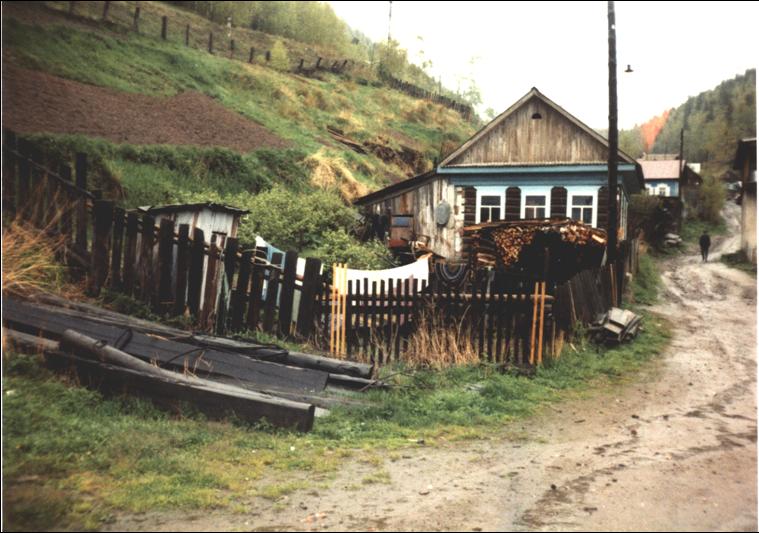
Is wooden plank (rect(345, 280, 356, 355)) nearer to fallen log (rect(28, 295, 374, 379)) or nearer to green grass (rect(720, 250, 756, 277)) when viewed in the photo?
fallen log (rect(28, 295, 374, 379))

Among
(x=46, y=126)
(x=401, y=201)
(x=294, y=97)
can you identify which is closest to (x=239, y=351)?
(x=46, y=126)

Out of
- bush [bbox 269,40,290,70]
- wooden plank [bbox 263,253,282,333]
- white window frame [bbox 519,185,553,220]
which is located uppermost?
bush [bbox 269,40,290,70]

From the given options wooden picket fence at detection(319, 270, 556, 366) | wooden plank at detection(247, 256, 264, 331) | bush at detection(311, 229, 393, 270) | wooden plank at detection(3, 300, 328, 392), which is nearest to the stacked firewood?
bush at detection(311, 229, 393, 270)

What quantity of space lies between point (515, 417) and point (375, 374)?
6.69 feet

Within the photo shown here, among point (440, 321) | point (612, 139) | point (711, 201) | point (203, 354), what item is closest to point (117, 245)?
point (203, 354)

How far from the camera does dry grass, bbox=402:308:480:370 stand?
8852 millimetres

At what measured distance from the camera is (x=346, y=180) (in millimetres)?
24625

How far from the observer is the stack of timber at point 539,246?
50.1ft

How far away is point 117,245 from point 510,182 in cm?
1623

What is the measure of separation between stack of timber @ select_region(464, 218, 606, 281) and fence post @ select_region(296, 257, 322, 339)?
8.15 m

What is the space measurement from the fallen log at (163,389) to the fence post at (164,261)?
2.71 meters

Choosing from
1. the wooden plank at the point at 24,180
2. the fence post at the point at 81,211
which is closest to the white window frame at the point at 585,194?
the fence post at the point at 81,211

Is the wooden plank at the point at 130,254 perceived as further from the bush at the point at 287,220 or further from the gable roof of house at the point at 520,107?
the gable roof of house at the point at 520,107

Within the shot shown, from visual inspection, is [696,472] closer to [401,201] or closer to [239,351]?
Answer: [239,351]
